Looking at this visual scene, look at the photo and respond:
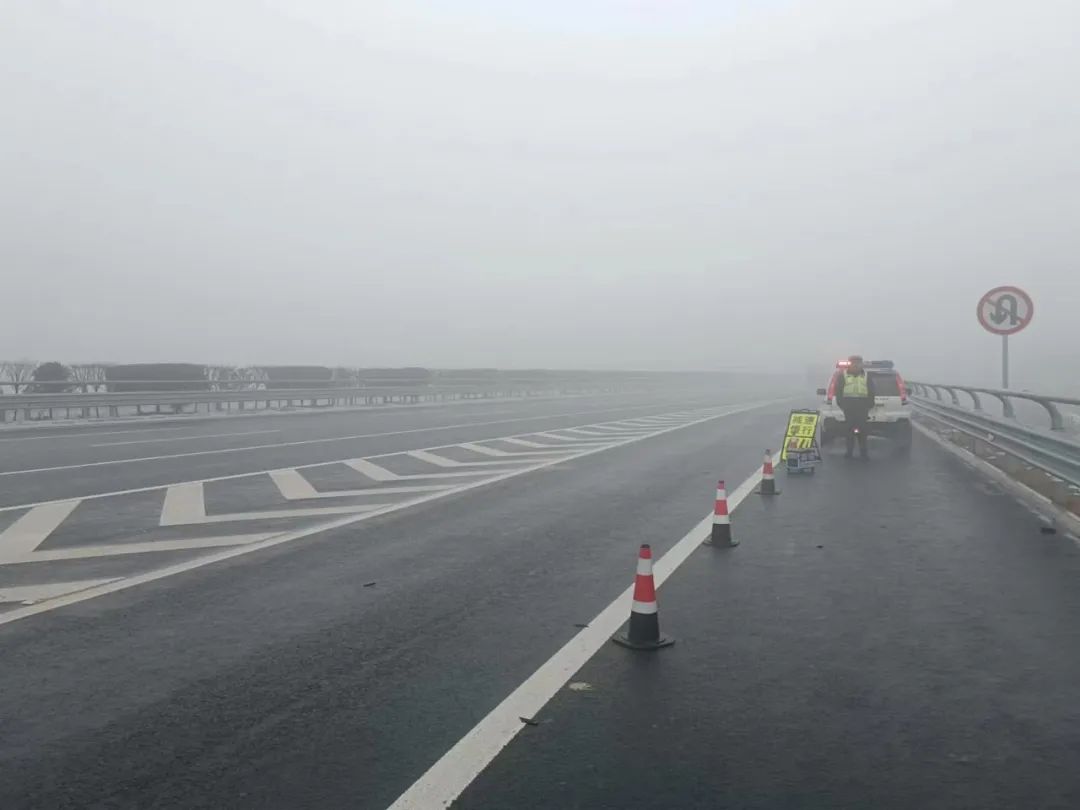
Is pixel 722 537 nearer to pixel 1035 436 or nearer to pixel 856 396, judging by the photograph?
pixel 1035 436

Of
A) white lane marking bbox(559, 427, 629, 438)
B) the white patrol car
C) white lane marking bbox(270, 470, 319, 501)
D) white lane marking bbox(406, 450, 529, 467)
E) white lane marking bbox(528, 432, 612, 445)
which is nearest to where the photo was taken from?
white lane marking bbox(270, 470, 319, 501)

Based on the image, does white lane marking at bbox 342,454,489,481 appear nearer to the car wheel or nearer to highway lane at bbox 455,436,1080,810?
highway lane at bbox 455,436,1080,810

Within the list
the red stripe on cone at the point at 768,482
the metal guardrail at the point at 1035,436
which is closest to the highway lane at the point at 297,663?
the red stripe on cone at the point at 768,482

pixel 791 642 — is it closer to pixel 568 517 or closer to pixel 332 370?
pixel 568 517

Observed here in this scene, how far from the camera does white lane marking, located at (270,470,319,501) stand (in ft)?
39.3

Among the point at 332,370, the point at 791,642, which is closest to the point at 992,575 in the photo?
the point at 791,642

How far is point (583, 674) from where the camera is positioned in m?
5.11

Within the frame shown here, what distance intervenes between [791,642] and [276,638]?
3.22 metres

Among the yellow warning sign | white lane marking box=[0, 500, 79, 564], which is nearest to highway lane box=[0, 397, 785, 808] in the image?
white lane marking box=[0, 500, 79, 564]

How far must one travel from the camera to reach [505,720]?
14.6 feet

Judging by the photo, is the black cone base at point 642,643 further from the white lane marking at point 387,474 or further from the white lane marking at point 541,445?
the white lane marking at point 541,445

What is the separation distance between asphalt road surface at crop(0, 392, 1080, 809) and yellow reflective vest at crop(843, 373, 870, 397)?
5.40 metres

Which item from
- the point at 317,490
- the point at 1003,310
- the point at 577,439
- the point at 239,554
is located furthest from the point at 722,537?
the point at 577,439

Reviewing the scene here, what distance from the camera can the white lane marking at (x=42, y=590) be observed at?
21.9ft
